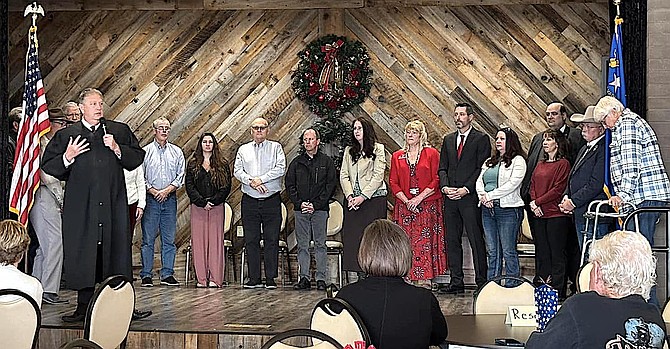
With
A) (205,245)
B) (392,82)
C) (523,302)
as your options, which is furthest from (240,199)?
(523,302)

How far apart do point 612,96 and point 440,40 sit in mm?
3378

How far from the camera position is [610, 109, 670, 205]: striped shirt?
710 cm

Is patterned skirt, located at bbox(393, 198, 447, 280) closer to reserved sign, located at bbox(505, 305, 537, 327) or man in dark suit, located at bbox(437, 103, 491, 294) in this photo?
man in dark suit, located at bbox(437, 103, 491, 294)

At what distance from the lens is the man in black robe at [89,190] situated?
6.94 metres

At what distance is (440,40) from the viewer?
10.8 meters

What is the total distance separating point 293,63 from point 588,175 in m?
3.96

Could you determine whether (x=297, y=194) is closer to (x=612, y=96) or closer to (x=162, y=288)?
(x=162, y=288)

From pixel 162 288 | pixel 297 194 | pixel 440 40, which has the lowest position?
pixel 162 288

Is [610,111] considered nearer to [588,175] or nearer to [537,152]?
[588,175]

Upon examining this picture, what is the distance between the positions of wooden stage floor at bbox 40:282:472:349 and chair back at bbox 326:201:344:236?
712 millimetres

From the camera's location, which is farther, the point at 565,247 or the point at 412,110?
the point at 412,110

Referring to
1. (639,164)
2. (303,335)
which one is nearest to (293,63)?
(639,164)

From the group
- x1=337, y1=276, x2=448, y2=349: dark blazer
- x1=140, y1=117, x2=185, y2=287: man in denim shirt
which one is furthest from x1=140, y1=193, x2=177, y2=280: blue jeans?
x1=337, y1=276, x2=448, y2=349: dark blazer

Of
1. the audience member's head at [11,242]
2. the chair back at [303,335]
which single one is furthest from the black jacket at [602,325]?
the audience member's head at [11,242]
